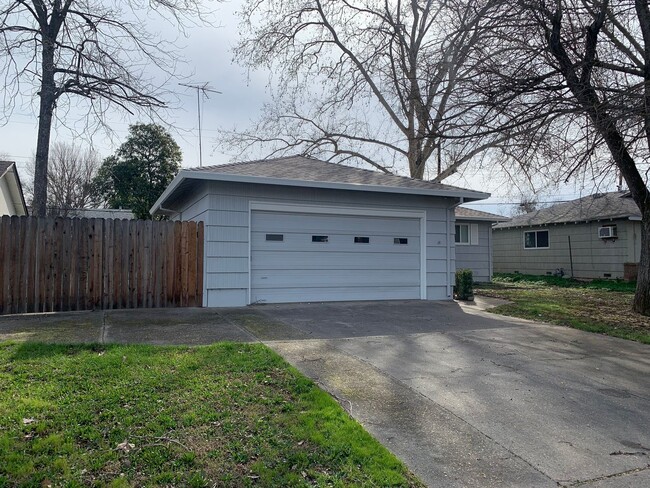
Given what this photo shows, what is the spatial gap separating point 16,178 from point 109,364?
17.0 m

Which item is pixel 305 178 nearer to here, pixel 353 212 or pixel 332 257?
pixel 353 212

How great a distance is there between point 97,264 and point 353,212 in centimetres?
576

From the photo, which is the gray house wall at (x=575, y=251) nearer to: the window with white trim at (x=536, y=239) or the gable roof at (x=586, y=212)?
the window with white trim at (x=536, y=239)

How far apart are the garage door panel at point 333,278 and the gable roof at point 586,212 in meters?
8.67

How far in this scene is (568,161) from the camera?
29.0 feet

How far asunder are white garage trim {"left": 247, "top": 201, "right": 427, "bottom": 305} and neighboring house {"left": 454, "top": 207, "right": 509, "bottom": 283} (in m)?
7.18

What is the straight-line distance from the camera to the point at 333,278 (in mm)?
10828

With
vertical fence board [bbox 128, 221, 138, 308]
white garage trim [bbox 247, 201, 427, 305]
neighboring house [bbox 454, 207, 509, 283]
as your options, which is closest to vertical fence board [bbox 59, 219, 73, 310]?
vertical fence board [bbox 128, 221, 138, 308]

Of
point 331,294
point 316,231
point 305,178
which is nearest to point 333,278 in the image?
point 331,294

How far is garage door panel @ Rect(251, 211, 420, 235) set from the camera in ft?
33.2

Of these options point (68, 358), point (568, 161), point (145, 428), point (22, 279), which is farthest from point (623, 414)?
point (22, 279)

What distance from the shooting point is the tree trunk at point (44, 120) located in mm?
11648

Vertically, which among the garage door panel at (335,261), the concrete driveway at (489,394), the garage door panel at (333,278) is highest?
the garage door panel at (335,261)

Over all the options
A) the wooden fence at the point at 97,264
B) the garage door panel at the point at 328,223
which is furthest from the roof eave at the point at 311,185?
the wooden fence at the point at 97,264
